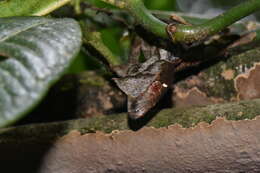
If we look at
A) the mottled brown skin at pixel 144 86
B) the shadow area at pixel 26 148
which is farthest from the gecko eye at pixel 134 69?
the shadow area at pixel 26 148

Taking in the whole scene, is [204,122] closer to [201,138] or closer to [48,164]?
[201,138]

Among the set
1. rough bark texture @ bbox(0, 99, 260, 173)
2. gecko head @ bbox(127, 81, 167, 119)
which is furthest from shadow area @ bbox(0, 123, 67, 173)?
gecko head @ bbox(127, 81, 167, 119)

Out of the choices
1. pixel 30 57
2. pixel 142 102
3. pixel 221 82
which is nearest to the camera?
pixel 30 57

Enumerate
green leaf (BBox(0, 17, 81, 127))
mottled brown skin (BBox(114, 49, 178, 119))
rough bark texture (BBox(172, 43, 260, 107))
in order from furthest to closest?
rough bark texture (BBox(172, 43, 260, 107)) → mottled brown skin (BBox(114, 49, 178, 119)) → green leaf (BBox(0, 17, 81, 127))

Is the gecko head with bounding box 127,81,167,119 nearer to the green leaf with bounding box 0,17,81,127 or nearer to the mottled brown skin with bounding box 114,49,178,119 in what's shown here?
the mottled brown skin with bounding box 114,49,178,119

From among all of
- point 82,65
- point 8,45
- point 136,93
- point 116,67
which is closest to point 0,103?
point 8,45

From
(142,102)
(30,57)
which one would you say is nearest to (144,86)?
(142,102)

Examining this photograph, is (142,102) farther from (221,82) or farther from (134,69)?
(221,82)
